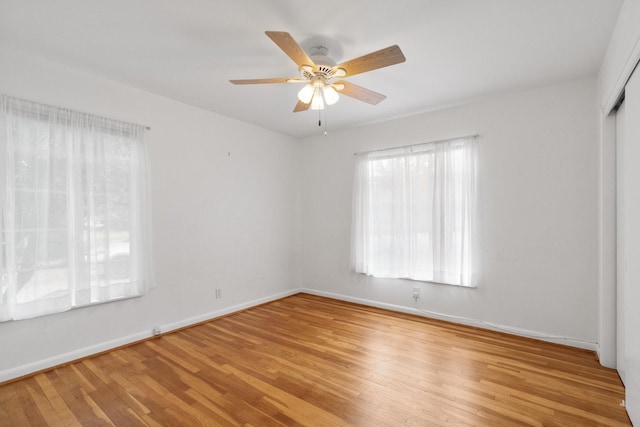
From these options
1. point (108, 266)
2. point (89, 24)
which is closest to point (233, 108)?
point (89, 24)

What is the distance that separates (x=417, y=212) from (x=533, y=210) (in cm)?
123

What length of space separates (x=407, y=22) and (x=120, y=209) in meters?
3.03

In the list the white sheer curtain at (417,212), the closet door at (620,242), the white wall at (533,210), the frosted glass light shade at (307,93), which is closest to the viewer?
the closet door at (620,242)

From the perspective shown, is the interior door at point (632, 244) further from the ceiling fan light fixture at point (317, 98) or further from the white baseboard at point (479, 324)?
the ceiling fan light fixture at point (317, 98)

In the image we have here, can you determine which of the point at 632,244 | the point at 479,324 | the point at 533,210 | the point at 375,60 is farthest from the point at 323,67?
the point at 479,324

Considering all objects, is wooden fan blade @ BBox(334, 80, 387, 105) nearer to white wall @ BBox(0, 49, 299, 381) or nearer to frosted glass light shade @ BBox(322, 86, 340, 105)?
frosted glass light shade @ BBox(322, 86, 340, 105)

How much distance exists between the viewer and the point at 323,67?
87.1 inches

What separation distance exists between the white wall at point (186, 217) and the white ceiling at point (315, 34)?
29 centimetres

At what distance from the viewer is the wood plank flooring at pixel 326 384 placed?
6.30 ft

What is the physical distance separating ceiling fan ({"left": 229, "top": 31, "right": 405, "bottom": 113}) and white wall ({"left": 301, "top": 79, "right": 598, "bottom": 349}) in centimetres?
163

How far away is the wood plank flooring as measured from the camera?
1.92 meters

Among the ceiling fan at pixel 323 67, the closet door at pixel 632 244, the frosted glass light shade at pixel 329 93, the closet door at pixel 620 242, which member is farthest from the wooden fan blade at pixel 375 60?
the closet door at pixel 620 242

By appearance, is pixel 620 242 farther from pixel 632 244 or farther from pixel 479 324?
pixel 479 324

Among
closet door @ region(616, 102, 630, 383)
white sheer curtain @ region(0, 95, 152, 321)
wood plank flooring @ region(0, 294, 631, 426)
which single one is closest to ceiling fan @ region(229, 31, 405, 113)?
white sheer curtain @ region(0, 95, 152, 321)
